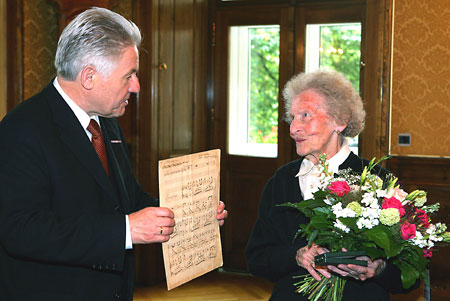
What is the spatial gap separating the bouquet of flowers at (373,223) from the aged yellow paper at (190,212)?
1.22 feet

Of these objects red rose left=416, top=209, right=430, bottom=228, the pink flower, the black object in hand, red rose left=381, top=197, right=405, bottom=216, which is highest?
the pink flower

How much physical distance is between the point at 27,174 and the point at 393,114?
4.47m

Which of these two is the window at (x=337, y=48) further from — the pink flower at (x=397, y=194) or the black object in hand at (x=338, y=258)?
the black object in hand at (x=338, y=258)

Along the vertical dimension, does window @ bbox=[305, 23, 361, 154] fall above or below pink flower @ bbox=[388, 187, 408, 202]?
above

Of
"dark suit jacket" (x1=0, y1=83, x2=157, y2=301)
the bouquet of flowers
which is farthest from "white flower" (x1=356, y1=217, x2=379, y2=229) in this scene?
"dark suit jacket" (x1=0, y1=83, x2=157, y2=301)

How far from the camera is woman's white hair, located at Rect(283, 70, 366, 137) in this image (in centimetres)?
263

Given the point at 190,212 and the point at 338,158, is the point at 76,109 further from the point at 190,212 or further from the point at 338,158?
the point at 338,158

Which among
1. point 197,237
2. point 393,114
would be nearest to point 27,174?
point 197,237

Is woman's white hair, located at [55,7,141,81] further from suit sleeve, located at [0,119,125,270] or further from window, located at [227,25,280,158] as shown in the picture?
window, located at [227,25,280,158]

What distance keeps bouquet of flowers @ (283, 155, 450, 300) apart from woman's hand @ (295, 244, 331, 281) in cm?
4

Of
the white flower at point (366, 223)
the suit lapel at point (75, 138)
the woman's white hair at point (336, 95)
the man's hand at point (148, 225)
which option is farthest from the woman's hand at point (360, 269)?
the suit lapel at point (75, 138)

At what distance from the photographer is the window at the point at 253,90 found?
6.16 meters

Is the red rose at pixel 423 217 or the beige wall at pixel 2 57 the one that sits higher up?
the beige wall at pixel 2 57

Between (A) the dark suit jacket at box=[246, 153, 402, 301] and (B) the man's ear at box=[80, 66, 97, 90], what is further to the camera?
(A) the dark suit jacket at box=[246, 153, 402, 301]
